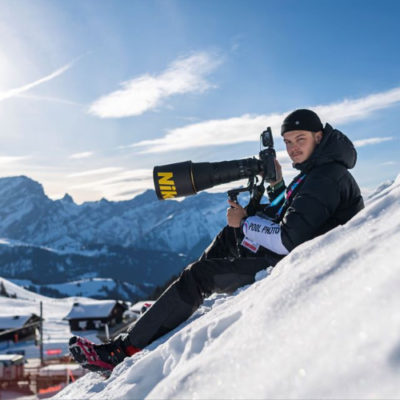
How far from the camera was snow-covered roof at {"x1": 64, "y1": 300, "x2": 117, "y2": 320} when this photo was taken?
169ft

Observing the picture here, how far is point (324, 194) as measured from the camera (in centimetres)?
314

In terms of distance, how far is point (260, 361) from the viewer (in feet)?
4.78

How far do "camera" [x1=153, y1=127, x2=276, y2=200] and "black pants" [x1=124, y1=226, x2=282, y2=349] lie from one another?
2.14 feet

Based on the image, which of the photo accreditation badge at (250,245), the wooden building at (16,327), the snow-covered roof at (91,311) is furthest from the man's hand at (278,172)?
the snow-covered roof at (91,311)

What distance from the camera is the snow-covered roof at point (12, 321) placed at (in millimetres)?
48375

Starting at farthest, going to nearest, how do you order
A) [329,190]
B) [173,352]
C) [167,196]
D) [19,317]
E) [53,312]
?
[53,312], [19,317], [167,196], [329,190], [173,352]

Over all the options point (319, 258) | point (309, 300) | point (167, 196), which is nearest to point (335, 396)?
point (309, 300)

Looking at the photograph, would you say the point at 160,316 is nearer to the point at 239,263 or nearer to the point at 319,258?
the point at 239,263

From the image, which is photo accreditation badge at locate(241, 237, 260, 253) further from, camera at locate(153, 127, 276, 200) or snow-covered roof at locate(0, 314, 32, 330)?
snow-covered roof at locate(0, 314, 32, 330)

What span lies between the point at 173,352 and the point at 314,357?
1.12 m

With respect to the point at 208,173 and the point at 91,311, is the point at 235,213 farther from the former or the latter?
the point at 91,311

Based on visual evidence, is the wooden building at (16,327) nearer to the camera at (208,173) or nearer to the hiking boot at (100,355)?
the hiking boot at (100,355)

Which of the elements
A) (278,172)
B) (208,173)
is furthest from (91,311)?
(208,173)

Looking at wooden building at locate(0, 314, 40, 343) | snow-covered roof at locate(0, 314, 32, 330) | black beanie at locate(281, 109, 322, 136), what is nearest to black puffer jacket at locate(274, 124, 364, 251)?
black beanie at locate(281, 109, 322, 136)
